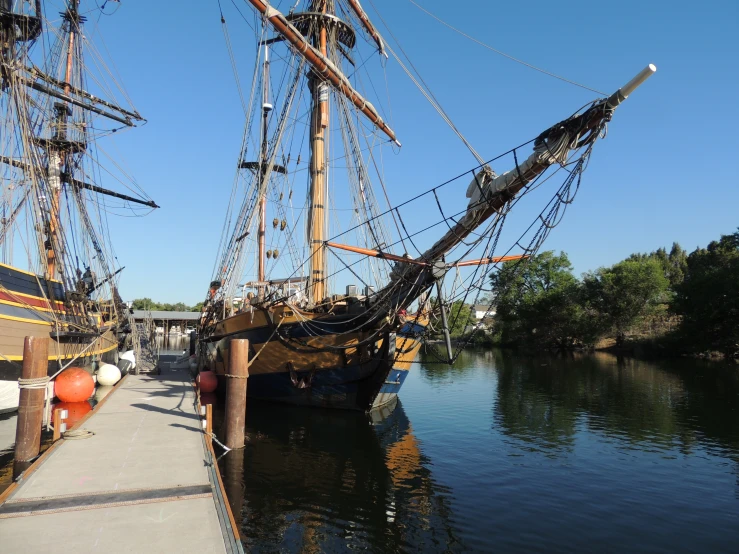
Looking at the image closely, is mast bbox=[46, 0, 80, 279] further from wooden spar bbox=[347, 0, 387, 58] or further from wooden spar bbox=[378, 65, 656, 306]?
wooden spar bbox=[378, 65, 656, 306]

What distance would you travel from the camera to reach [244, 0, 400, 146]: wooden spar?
17.7 meters

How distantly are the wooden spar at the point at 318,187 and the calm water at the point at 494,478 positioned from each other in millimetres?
4912

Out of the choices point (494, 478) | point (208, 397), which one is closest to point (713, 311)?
point (494, 478)

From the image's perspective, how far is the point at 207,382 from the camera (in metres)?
21.5

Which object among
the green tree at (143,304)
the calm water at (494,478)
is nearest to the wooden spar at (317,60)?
the calm water at (494,478)

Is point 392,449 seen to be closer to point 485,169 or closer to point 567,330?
point 485,169

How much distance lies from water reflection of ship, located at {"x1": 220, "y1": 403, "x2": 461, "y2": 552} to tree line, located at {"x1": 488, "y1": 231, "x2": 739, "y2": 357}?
25.6 metres

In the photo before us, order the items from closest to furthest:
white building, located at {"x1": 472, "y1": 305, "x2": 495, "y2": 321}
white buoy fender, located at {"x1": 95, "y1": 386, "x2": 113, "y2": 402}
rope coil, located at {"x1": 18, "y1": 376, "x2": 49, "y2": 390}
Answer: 1. rope coil, located at {"x1": 18, "y1": 376, "x2": 49, "y2": 390}
2. white building, located at {"x1": 472, "y1": 305, "x2": 495, "y2": 321}
3. white buoy fender, located at {"x1": 95, "y1": 386, "x2": 113, "y2": 402}

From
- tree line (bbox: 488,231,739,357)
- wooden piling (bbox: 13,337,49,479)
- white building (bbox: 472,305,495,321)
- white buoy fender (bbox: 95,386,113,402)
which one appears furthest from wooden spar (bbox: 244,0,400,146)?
tree line (bbox: 488,231,739,357)

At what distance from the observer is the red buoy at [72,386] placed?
17.3 m

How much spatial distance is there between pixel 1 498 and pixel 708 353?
50.6 meters

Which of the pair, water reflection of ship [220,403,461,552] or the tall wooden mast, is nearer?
water reflection of ship [220,403,461,552]

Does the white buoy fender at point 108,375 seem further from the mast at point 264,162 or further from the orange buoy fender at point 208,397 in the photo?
the mast at point 264,162

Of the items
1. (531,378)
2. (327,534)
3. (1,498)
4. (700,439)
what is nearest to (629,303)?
(531,378)
